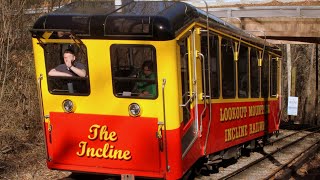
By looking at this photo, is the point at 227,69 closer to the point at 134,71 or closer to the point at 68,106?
the point at 134,71

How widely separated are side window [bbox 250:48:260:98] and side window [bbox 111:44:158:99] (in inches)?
173

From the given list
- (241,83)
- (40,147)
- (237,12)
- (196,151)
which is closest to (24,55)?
(40,147)

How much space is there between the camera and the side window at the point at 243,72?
9.42m

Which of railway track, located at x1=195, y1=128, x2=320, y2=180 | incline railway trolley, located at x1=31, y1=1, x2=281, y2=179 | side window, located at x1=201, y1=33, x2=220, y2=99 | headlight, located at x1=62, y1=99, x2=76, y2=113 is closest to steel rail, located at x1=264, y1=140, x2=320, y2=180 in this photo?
railway track, located at x1=195, y1=128, x2=320, y2=180

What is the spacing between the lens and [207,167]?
9.05 m

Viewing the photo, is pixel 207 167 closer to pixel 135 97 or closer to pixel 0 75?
pixel 135 97

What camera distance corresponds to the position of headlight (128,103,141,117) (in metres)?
6.38

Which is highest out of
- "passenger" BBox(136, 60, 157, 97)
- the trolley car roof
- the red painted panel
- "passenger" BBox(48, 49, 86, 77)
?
the trolley car roof

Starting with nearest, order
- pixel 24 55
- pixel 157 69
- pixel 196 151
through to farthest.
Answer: pixel 157 69, pixel 196 151, pixel 24 55

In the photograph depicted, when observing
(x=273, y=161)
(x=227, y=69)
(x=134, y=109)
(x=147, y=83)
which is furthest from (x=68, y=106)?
(x=273, y=161)

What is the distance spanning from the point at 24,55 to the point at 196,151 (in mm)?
7730

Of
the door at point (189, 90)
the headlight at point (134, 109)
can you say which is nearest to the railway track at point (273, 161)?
the door at point (189, 90)

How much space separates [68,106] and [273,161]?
22.9ft

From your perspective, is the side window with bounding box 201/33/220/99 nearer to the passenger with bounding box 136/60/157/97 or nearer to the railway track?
the passenger with bounding box 136/60/157/97
